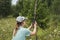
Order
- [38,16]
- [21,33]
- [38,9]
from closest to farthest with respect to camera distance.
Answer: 1. [21,33]
2. [38,9]
3. [38,16]

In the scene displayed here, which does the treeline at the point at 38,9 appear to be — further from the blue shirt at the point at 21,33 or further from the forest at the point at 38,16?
the blue shirt at the point at 21,33

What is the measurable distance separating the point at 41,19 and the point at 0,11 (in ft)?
88.4

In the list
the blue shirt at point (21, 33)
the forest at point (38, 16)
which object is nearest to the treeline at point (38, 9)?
the forest at point (38, 16)

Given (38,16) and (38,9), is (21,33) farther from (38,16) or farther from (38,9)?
(38,16)

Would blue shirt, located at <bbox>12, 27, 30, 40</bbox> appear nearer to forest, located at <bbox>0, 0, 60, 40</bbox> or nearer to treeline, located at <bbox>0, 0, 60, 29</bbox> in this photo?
forest, located at <bbox>0, 0, 60, 40</bbox>

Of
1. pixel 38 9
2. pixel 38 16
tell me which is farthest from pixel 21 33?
pixel 38 16

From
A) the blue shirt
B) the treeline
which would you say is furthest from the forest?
the blue shirt

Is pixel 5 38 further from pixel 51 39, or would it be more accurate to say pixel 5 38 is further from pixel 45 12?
pixel 45 12

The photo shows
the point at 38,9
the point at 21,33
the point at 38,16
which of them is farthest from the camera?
the point at 38,16

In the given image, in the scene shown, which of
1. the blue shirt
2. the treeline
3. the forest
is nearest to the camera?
the blue shirt

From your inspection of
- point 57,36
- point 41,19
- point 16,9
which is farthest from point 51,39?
point 16,9

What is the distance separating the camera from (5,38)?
13.2 m

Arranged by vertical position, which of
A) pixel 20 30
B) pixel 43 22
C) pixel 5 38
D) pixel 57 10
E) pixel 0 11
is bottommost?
pixel 0 11

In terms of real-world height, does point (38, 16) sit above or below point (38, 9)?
below
